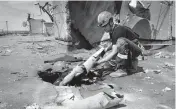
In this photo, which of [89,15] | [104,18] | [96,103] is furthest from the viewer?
[89,15]

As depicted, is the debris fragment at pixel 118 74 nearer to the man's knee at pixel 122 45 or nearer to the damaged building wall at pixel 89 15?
the man's knee at pixel 122 45

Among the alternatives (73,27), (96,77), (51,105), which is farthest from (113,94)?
(73,27)

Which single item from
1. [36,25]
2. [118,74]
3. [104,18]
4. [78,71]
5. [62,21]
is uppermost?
[36,25]

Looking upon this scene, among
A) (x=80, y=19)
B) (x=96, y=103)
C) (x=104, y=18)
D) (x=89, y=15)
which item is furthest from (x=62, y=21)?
(x=96, y=103)

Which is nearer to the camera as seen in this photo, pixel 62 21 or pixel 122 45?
pixel 122 45

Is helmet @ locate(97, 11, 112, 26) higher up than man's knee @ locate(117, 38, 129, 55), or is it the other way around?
helmet @ locate(97, 11, 112, 26)

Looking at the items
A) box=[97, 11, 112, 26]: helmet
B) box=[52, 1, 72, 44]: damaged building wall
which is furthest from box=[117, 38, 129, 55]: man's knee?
box=[52, 1, 72, 44]: damaged building wall

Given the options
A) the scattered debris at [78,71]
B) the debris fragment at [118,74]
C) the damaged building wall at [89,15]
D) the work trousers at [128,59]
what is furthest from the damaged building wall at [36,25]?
the scattered debris at [78,71]

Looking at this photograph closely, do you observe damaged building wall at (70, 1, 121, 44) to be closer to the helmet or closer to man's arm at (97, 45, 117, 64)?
the helmet

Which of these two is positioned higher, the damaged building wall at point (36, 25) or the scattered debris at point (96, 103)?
the damaged building wall at point (36, 25)

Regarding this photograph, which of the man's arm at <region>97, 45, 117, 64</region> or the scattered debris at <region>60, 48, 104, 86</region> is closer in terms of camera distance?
the scattered debris at <region>60, 48, 104, 86</region>

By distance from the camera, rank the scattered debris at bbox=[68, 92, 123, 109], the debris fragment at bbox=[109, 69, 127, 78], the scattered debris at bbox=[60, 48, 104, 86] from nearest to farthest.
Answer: the scattered debris at bbox=[68, 92, 123, 109] < the scattered debris at bbox=[60, 48, 104, 86] < the debris fragment at bbox=[109, 69, 127, 78]

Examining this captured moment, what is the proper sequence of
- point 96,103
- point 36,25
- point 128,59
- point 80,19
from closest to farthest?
point 96,103, point 128,59, point 80,19, point 36,25

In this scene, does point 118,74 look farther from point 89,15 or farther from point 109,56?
point 89,15
